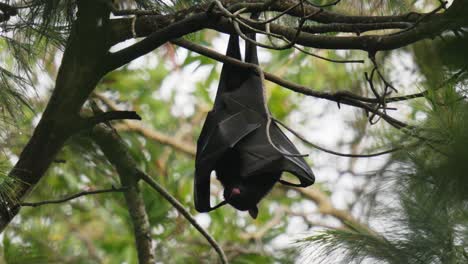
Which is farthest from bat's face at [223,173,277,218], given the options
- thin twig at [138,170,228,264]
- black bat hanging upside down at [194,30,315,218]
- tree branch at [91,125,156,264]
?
tree branch at [91,125,156,264]

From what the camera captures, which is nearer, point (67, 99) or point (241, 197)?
point (67, 99)

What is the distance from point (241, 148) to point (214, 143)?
12cm

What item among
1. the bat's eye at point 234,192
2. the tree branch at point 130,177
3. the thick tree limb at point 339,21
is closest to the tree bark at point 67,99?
the thick tree limb at point 339,21

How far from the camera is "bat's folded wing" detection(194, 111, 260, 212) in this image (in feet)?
11.2

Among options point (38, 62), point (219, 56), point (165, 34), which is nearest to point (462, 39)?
point (165, 34)

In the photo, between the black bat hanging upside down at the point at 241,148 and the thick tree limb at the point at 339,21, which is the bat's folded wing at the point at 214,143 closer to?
the black bat hanging upside down at the point at 241,148

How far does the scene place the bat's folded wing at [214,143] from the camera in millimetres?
3408

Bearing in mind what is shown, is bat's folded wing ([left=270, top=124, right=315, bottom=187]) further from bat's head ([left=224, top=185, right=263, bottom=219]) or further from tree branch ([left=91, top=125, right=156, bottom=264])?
tree branch ([left=91, top=125, right=156, bottom=264])

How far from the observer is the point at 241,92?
141 inches

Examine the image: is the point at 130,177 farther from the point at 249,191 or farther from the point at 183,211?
the point at 249,191

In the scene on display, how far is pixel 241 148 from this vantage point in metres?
3.42

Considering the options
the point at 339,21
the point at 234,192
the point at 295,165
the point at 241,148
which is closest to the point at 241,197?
the point at 234,192

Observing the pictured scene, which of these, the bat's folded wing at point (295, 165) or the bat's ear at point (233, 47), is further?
the bat's ear at point (233, 47)

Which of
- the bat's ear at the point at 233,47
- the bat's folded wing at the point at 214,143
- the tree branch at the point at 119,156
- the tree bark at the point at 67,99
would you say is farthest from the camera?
the tree branch at the point at 119,156
